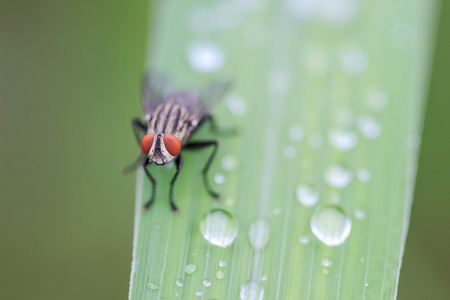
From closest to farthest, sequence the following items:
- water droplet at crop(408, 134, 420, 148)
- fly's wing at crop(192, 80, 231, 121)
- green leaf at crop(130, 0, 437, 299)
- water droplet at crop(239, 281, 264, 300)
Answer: water droplet at crop(239, 281, 264, 300) → green leaf at crop(130, 0, 437, 299) → water droplet at crop(408, 134, 420, 148) → fly's wing at crop(192, 80, 231, 121)

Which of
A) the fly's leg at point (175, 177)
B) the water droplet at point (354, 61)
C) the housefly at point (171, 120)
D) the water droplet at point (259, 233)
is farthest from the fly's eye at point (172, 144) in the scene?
the water droplet at point (354, 61)

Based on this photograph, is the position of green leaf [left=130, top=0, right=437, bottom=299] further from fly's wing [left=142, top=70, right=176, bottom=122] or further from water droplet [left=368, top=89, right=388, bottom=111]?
fly's wing [left=142, top=70, right=176, bottom=122]

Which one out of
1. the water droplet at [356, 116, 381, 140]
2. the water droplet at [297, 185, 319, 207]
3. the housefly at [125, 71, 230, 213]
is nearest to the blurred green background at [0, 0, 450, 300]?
the housefly at [125, 71, 230, 213]

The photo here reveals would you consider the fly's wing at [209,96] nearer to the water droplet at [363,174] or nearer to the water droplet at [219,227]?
the water droplet at [219,227]

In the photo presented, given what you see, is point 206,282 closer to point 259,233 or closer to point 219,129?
point 259,233

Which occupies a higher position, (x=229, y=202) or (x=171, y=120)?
(x=171, y=120)

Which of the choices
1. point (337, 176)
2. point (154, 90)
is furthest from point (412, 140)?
point (154, 90)
